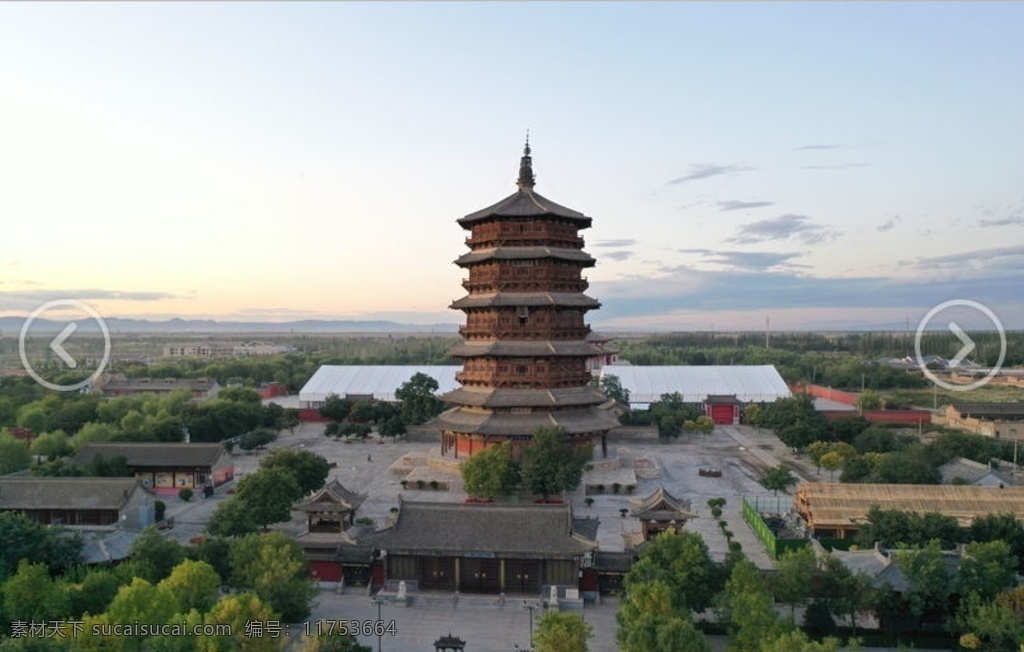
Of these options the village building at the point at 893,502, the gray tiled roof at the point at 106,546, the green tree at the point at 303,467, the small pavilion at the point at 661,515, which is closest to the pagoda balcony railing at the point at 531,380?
the green tree at the point at 303,467

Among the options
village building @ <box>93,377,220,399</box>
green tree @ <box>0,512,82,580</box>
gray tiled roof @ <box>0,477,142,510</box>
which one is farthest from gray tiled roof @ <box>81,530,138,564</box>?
village building @ <box>93,377,220,399</box>

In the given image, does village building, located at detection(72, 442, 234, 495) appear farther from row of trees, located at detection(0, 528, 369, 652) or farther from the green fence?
the green fence

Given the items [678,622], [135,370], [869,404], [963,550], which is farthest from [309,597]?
[135,370]

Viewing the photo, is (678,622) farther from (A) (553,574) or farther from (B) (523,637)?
(A) (553,574)

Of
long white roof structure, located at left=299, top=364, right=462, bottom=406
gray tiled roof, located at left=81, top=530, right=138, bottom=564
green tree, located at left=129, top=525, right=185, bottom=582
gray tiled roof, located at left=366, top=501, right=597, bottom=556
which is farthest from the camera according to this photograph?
long white roof structure, located at left=299, top=364, right=462, bottom=406

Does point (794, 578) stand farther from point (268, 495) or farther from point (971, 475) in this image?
point (971, 475)

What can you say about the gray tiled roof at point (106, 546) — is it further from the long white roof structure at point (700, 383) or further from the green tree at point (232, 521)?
the long white roof structure at point (700, 383)

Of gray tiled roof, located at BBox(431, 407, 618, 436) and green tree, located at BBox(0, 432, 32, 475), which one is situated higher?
gray tiled roof, located at BBox(431, 407, 618, 436)
